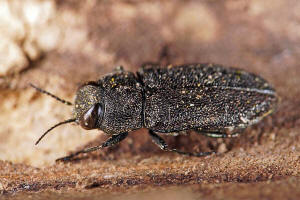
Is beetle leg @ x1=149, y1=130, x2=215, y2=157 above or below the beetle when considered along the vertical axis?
below

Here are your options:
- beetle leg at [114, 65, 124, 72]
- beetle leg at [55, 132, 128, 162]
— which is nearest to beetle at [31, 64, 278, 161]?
beetle leg at [55, 132, 128, 162]

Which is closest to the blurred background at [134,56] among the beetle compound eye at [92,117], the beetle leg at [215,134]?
the beetle leg at [215,134]

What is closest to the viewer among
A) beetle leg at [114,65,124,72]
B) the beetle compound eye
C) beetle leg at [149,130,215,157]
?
the beetle compound eye

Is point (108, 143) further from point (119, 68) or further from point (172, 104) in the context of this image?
point (119, 68)

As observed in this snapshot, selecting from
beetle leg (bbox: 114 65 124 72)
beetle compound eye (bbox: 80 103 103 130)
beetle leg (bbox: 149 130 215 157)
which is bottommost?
beetle leg (bbox: 149 130 215 157)

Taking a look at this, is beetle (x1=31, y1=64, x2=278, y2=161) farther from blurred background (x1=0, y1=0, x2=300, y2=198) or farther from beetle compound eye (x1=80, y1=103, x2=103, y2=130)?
blurred background (x1=0, y1=0, x2=300, y2=198)

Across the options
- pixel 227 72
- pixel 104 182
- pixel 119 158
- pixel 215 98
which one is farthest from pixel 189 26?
pixel 104 182

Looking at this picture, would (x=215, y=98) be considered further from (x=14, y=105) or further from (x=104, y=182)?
(x=14, y=105)

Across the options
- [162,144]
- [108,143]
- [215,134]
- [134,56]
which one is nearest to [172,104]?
[162,144]
